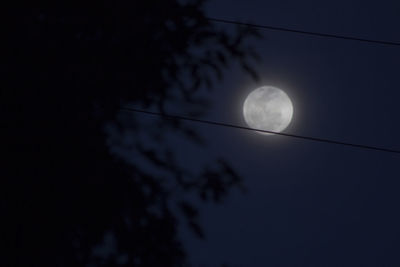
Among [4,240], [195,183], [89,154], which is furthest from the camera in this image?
[195,183]

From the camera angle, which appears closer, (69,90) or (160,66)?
(69,90)

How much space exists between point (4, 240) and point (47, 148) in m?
0.67

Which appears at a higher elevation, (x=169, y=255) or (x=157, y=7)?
(x=157, y=7)

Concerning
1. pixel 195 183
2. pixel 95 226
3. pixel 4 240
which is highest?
pixel 195 183

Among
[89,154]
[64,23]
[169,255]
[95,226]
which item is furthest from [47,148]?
[169,255]

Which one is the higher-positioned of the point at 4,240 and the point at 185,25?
the point at 185,25

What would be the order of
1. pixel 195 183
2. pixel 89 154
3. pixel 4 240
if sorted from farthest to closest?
pixel 195 183 → pixel 89 154 → pixel 4 240

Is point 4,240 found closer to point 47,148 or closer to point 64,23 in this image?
point 47,148

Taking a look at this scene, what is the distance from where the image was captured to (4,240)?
361 cm

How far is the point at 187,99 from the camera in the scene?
4195mm

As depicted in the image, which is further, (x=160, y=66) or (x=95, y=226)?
(x=160, y=66)

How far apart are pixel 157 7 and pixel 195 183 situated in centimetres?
140

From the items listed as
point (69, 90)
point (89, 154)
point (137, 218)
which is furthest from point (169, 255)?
point (69, 90)

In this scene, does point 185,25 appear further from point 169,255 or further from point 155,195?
point 169,255
